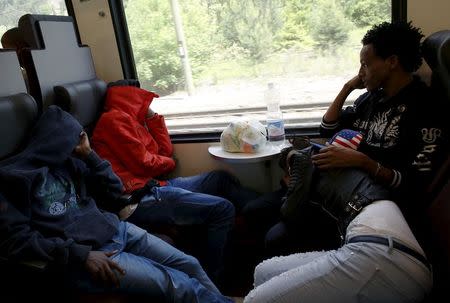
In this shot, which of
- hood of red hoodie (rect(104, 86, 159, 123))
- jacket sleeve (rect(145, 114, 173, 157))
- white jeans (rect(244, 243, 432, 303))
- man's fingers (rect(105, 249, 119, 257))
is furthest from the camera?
jacket sleeve (rect(145, 114, 173, 157))

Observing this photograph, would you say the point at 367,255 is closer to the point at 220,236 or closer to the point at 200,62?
the point at 220,236

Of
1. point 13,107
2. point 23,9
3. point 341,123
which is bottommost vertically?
point 341,123

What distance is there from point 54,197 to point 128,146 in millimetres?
485

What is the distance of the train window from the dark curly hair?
6.18ft

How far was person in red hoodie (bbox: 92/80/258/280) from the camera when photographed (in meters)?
1.69

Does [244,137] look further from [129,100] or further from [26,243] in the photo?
[26,243]

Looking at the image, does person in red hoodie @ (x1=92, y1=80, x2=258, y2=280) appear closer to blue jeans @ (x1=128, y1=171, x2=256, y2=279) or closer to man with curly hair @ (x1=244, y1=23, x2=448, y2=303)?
blue jeans @ (x1=128, y1=171, x2=256, y2=279)

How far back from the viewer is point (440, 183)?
111 cm

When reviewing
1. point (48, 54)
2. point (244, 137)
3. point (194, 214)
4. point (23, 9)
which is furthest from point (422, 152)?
point (23, 9)

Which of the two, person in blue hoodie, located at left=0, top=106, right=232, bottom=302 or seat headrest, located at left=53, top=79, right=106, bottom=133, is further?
seat headrest, located at left=53, top=79, right=106, bottom=133

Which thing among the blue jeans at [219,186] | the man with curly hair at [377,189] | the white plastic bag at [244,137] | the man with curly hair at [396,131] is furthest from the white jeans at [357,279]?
the blue jeans at [219,186]

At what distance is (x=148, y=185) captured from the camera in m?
1.73

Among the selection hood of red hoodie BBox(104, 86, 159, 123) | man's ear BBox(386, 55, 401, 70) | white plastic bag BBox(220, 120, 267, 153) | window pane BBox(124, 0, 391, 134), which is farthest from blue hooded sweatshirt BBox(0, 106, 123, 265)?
man's ear BBox(386, 55, 401, 70)

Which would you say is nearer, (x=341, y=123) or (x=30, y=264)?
(x=30, y=264)
